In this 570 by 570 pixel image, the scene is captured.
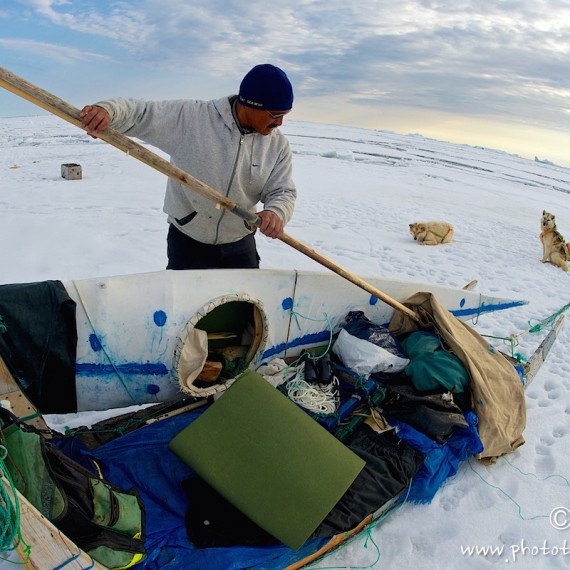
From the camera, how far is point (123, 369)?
2.75 metres

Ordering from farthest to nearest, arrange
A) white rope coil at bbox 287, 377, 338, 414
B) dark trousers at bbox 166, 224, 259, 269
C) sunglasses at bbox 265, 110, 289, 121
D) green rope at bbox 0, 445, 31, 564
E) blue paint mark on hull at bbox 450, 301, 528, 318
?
1. blue paint mark on hull at bbox 450, 301, 528, 318
2. dark trousers at bbox 166, 224, 259, 269
3. white rope coil at bbox 287, 377, 338, 414
4. sunglasses at bbox 265, 110, 289, 121
5. green rope at bbox 0, 445, 31, 564

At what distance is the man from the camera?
8.43 feet

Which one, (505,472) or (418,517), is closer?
(418,517)

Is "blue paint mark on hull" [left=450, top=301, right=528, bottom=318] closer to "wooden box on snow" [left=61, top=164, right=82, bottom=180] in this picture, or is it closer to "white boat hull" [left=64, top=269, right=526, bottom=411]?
"white boat hull" [left=64, top=269, right=526, bottom=411]

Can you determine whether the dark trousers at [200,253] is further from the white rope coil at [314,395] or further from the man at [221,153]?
the white rope coil at [314,395]

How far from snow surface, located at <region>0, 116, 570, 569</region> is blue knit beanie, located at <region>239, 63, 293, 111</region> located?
2.20 meters

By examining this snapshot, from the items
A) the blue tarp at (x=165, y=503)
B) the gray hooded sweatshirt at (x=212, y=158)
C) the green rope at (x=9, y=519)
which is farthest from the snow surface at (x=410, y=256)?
the gray hooded sweatshirt at (x=212, y=158)

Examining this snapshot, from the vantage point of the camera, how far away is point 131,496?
211 cm

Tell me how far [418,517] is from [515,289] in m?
4.82

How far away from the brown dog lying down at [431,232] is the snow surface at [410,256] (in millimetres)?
189

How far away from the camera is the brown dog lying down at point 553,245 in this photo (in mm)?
7793

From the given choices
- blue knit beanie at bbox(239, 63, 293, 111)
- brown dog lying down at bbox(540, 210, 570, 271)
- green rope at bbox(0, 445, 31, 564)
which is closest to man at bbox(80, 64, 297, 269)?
blue knit beanie at bbox(239, 63, 293, 111)

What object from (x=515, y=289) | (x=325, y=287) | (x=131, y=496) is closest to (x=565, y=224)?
(x=515, y=289)

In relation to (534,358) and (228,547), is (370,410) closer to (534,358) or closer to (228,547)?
(228,547)
